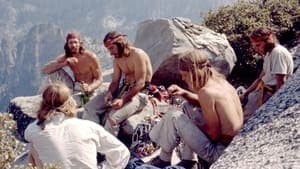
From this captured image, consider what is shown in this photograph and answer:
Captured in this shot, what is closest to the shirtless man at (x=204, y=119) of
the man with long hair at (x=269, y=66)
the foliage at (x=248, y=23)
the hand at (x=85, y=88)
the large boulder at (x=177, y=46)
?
the man with long hair at (x=269, y=66)

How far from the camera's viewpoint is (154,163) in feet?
22.7

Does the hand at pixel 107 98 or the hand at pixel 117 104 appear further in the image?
the hand at pixel 107 98

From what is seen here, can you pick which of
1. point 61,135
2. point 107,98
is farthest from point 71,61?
point 61,135

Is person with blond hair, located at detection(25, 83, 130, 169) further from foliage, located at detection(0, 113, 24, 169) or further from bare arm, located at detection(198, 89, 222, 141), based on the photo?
foliage, located at detection(0, 113, 24, 169)

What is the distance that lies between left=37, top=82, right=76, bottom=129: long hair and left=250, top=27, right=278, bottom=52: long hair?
293cm

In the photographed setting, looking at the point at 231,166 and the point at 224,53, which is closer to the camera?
the point at 231,166

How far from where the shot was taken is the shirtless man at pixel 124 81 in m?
8.44

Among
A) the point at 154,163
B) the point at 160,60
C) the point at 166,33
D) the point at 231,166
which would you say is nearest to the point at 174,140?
the point at 154,163

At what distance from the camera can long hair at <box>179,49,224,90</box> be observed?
624cm

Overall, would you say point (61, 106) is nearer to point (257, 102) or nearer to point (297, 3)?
point (257, 102)

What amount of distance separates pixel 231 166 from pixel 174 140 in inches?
77.0

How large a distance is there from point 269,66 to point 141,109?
6.08 ft

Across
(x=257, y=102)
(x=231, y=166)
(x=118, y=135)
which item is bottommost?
(x=118, y=135)

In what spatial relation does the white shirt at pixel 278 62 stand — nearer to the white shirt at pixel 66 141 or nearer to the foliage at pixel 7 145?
the white shirt at pixel 66 141
